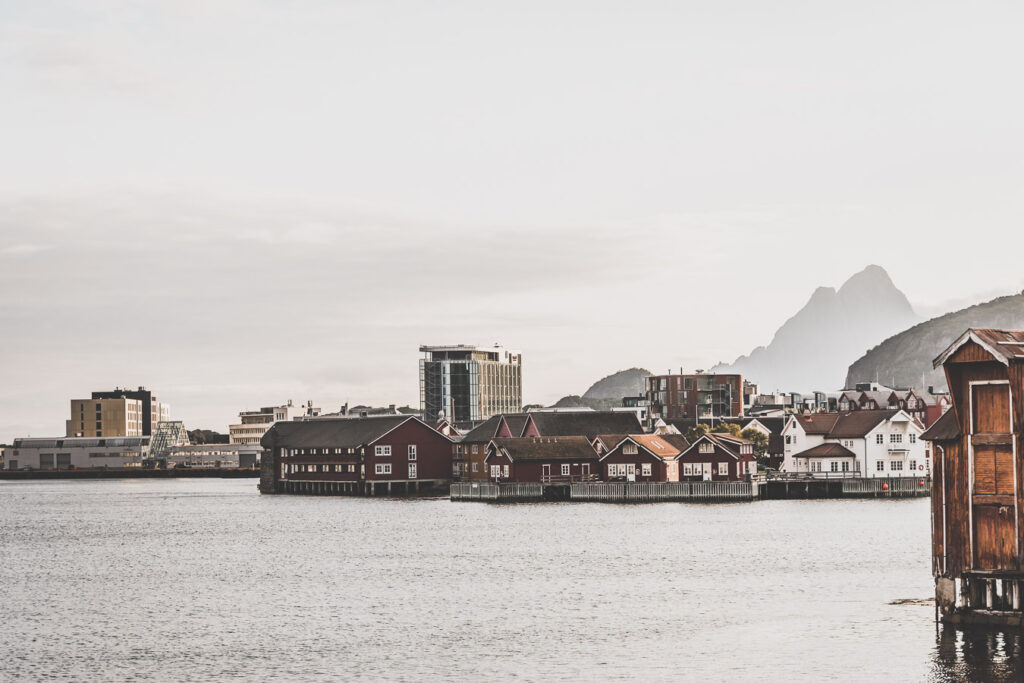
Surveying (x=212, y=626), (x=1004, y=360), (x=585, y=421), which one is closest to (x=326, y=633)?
(x=212, y=626)

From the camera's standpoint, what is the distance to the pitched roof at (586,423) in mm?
143500

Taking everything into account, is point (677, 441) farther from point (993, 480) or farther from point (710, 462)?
point (993, 480)

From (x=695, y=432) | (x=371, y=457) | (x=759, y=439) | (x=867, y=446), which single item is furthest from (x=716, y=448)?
(x=695, y=432)

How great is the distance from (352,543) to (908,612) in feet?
134

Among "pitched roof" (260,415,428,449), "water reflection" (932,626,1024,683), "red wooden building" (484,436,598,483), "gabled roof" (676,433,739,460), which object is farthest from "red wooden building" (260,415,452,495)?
"water reflection" (932,626,1024,683)

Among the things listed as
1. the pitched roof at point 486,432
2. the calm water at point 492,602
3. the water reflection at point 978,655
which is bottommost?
the calm water at point 492,602

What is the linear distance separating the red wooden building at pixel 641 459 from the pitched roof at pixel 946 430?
81335 millimetres

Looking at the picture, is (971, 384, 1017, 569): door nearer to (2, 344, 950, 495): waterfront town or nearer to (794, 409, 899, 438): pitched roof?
(2, 344, 950, 495): waterfront town

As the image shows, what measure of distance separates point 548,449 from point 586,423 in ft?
63.3

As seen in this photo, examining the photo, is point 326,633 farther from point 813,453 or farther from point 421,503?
point 813,453

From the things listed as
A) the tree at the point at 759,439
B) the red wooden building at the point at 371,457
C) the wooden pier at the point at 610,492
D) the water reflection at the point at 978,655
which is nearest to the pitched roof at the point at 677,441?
the wooden pier at the point at 610,492

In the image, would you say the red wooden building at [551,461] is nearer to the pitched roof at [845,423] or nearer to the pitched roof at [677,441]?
the pitched roof at [677,441]

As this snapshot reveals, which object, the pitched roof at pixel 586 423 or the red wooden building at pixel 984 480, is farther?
the pitched roof at pixel 586 423

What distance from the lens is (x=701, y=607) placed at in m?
48.8
